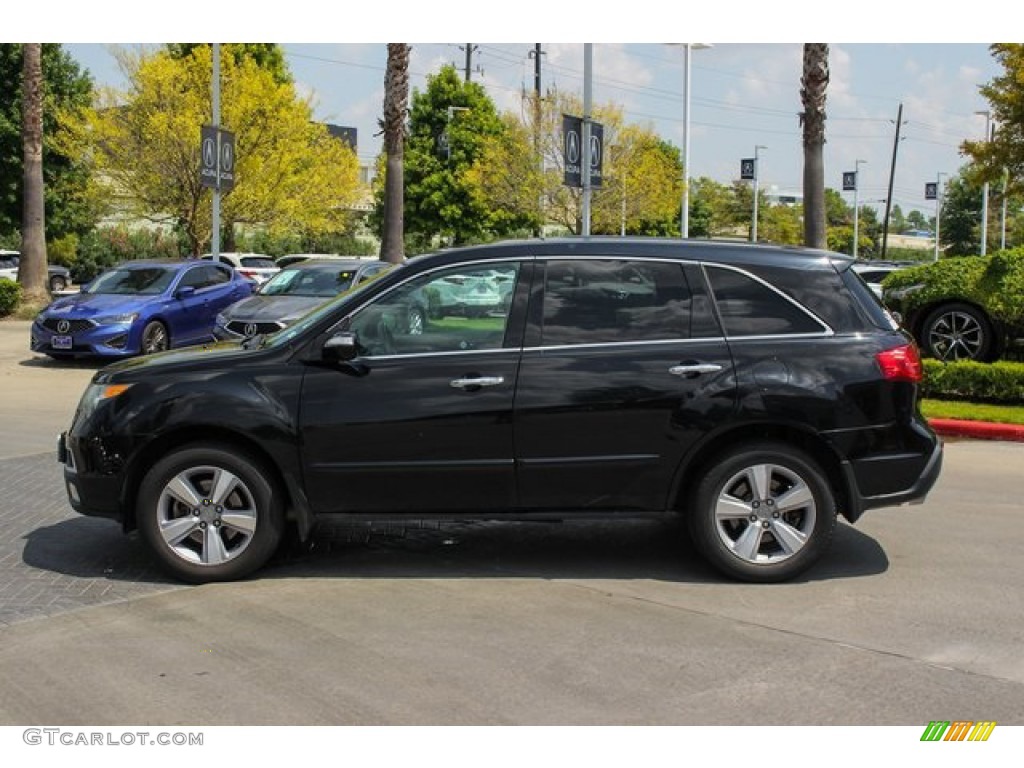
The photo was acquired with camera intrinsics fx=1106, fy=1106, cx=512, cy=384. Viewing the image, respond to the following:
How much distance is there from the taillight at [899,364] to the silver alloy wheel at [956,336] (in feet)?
25.1

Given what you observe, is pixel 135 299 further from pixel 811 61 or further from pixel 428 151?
pixel 428 151

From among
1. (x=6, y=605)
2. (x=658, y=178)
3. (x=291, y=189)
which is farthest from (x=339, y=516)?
(x=658, y=178)

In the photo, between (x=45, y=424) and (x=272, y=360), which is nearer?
(x=272, y=360)

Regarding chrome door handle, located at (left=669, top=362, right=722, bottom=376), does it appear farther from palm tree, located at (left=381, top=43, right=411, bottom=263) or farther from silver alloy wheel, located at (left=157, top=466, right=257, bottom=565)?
Result: palm tree, located at (left=381, top=43, right=411, bottom=263)

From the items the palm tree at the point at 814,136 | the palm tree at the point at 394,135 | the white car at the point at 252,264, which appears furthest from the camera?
the white car at the point at 252,264

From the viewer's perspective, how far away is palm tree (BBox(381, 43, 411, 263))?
2459 cm

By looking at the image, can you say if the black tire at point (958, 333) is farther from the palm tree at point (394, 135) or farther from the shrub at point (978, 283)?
the palm tree at point (394, 135)

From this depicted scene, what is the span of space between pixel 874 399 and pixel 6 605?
458 cm

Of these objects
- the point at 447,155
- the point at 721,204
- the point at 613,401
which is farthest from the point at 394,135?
the point at 721,204

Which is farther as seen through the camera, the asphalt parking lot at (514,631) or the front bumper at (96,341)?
the front bumper at (96,341)

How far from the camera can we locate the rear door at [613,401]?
5.77 m

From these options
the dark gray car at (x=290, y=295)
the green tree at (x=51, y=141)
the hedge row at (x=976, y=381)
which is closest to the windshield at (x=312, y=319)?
the hedge row at (x=976, y=381)

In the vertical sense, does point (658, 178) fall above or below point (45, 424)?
above

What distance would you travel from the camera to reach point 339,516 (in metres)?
5.92
